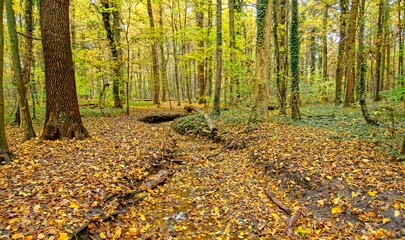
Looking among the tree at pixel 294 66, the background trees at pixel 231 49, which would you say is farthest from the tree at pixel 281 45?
the tree at pixel 294 66

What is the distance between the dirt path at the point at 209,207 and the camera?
4.44m

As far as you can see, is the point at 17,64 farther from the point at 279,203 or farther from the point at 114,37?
the point at 114,37

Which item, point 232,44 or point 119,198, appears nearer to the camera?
point 119,198

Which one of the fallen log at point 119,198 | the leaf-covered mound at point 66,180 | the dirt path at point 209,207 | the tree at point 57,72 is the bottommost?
the dirt path at point 209,207

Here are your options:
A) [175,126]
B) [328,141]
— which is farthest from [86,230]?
[175,126]

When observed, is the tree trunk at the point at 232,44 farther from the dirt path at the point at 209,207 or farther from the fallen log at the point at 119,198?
the fallen log at the point at 119,198

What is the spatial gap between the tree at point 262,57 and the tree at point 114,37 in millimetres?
7891

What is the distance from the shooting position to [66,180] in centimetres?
493

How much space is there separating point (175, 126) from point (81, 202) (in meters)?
8.69

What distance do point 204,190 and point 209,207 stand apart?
2.62ft

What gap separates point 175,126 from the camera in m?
12.9

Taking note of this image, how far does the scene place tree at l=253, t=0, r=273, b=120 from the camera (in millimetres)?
10180

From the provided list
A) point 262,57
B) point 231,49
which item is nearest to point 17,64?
point 262,57

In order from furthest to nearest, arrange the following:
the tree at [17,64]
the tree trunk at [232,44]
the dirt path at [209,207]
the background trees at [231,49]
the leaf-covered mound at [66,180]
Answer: the tree trunk at [232,44], the background trees at [231,49], the tree at [17,64], the dirt path at [209,207], the leaf-covered mound at [66,180]
